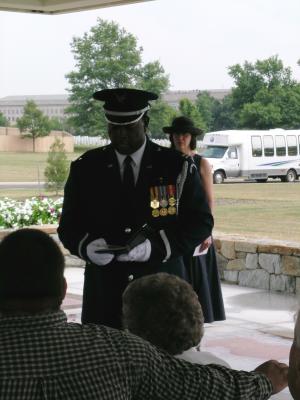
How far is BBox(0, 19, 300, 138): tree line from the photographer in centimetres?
2669

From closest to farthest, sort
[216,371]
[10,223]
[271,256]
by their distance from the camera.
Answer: [216,371], [271,256], [10,223]

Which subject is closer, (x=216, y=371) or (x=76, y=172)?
(x=216, y=371)

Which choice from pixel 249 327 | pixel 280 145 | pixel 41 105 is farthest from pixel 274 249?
pixel 41 105

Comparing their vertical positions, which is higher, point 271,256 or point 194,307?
point 194,307

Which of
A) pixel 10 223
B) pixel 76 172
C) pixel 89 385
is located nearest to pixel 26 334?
pixel 89 385

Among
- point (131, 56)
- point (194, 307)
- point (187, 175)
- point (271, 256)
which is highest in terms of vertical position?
point (131, 56)

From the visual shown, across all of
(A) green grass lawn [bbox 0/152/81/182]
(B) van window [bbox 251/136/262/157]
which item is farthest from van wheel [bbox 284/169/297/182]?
(A) green grass lawn [bbox 0/152/81/182]

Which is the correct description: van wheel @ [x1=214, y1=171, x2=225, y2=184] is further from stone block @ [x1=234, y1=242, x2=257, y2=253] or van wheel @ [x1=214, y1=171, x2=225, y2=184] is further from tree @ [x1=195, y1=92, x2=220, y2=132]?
stone block @ [x1=234, y1=242, x2=257, y2=253]

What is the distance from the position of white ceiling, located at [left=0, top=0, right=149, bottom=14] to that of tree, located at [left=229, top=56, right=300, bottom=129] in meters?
25.6

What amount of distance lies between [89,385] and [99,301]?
1.44 m

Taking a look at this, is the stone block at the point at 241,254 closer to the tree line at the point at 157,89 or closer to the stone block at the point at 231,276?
the stone block at the point at 231,276

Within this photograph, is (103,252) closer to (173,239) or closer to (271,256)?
(173,239)

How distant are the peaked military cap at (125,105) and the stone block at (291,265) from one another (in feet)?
13.8

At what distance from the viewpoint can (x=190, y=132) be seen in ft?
15.6
